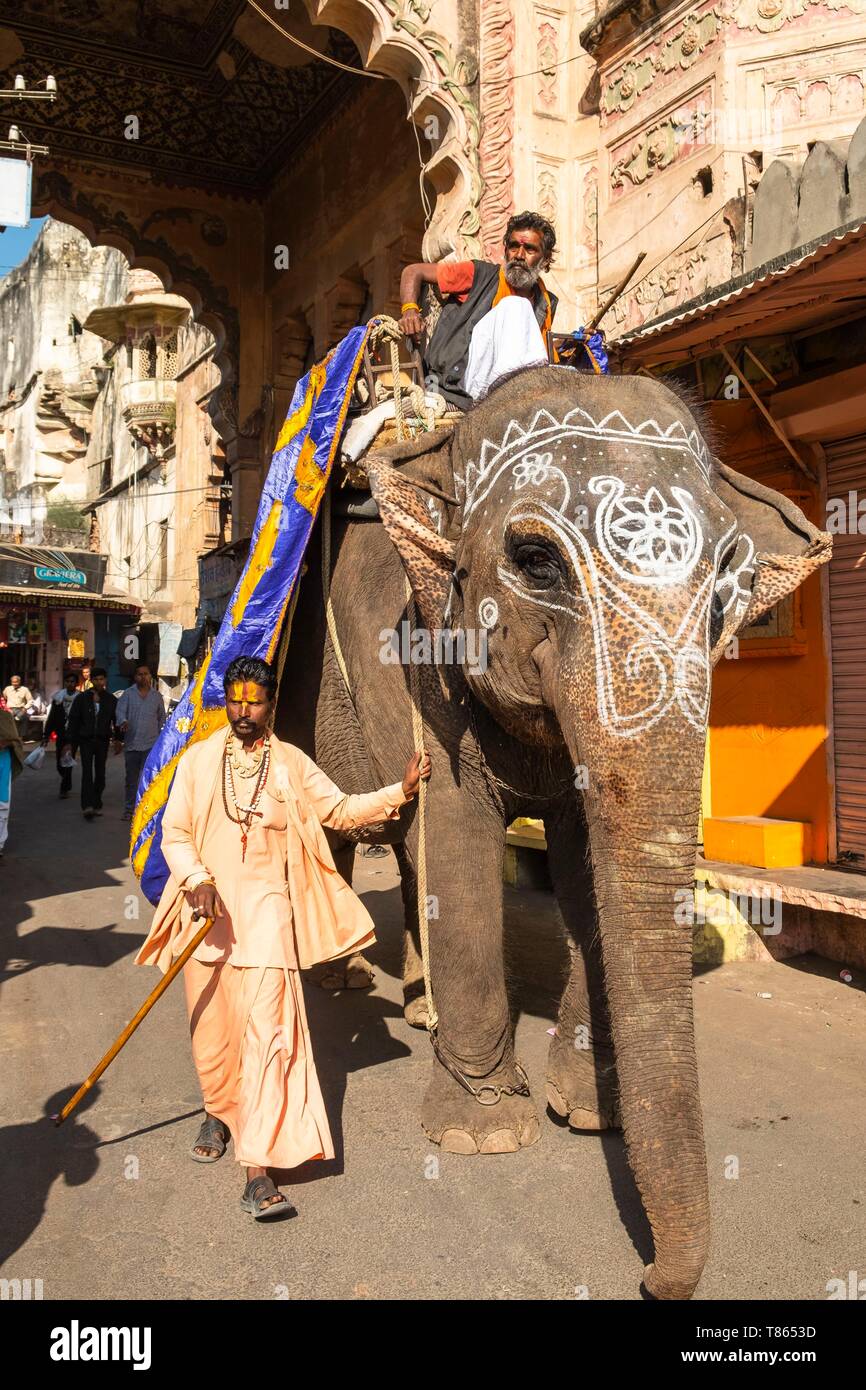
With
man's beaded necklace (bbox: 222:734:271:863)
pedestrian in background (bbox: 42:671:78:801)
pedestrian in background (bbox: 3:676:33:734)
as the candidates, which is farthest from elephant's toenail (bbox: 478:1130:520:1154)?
pedestrian in background (bbox: 3:676:33:734)

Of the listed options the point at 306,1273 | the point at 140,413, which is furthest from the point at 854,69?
the point at 140,413

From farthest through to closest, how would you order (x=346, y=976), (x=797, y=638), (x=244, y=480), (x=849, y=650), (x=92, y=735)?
(x=244, y=480) → (x=92, y=735) → (x=797, y=638) → (x=849, y=650) → (x=346, y=976)

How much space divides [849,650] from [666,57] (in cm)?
478

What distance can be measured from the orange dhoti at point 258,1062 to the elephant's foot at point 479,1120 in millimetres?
436

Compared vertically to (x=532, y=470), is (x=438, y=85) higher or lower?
higher

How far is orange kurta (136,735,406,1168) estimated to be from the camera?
3398mm

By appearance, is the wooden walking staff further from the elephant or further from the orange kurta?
the elephant

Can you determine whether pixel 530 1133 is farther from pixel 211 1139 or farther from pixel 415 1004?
pixel 415 1004

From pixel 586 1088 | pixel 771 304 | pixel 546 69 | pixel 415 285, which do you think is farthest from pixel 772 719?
pixel 546 69

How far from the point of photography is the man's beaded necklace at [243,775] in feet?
11.8

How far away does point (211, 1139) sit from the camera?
12.3 ft

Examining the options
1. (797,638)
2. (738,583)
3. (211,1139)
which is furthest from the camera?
(797,638)

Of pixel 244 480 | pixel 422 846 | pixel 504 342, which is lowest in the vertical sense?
pixel 422 846

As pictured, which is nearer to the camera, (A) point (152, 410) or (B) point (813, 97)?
(B) point (813, 97)
